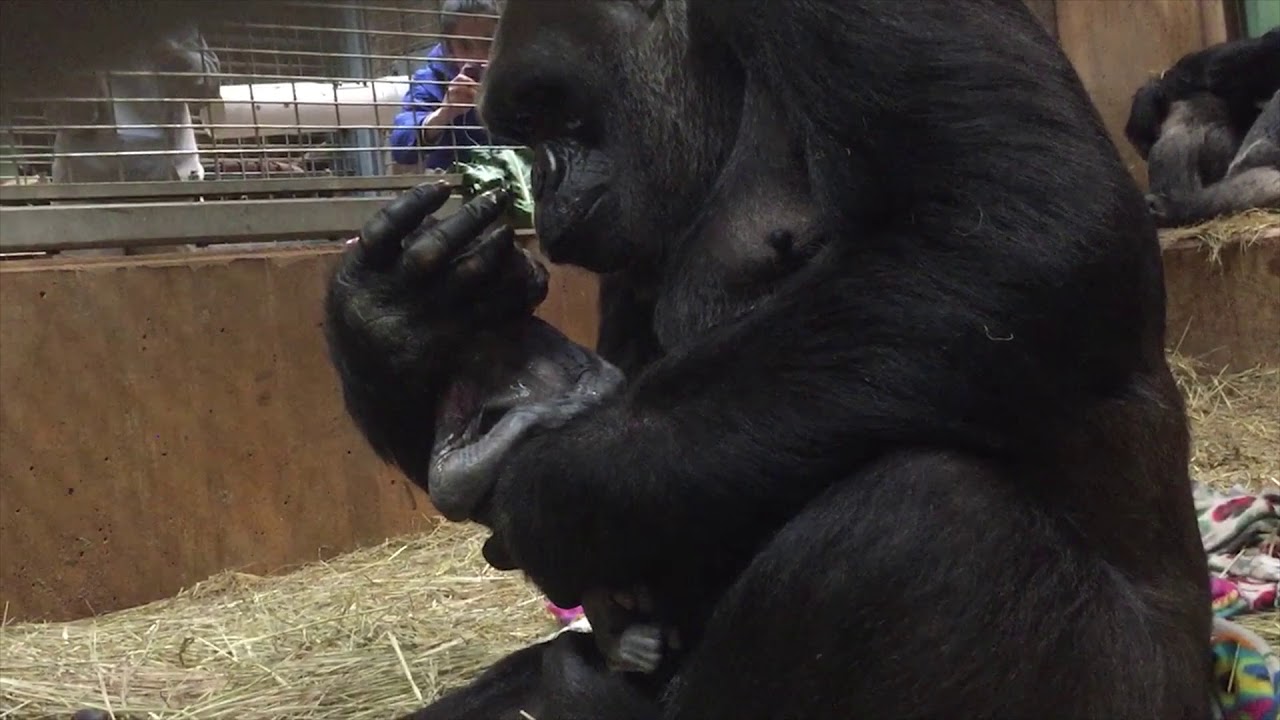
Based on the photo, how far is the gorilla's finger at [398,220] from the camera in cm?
187

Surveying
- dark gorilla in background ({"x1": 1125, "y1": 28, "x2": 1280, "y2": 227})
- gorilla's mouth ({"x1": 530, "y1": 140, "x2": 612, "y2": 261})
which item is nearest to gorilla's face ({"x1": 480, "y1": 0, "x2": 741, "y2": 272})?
gorilla's mouth ({"x1": 530, "y1": 140, "x2": 612, "y2": 261})

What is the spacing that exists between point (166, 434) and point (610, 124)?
2.18 meters

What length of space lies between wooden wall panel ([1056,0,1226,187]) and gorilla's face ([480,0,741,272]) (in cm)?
515

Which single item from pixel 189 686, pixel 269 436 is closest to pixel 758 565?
pixel 189 686

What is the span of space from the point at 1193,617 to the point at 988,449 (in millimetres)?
440

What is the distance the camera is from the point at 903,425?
1.42 meters

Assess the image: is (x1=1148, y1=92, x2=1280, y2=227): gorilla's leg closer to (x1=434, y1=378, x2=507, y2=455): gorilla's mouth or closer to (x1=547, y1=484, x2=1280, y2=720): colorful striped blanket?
(x1=547, y1=484, x2=1280, y2=720): colorful striped blanket

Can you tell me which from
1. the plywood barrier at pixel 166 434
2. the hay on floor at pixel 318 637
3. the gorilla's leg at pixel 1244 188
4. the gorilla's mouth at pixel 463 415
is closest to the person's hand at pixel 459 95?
the plywood barrier at pixel 166 434

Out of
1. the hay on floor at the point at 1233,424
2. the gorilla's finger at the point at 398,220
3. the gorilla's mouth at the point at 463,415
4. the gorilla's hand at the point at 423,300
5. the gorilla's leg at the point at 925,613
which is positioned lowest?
the hay on floor at the point at 1233,424

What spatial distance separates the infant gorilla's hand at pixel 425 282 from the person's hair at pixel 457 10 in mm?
2606

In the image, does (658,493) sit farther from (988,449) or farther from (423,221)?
(423,221)

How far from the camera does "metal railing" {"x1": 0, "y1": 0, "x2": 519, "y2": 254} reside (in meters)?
3.76

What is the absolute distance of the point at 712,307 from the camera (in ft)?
5.70

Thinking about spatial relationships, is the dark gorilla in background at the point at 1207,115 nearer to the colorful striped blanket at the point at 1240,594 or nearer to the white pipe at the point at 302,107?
the colorful striped blanket at the point at 1240,594
